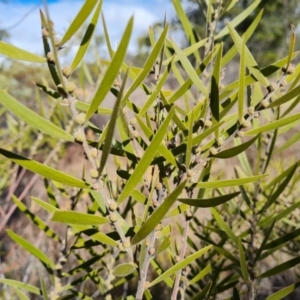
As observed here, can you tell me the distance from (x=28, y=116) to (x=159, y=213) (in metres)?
0.07

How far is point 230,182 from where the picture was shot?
0.59 feet

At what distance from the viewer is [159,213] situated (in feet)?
0.45

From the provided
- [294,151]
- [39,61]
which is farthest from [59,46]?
[294,151]

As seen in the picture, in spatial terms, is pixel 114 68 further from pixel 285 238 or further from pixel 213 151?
pixel 285 238

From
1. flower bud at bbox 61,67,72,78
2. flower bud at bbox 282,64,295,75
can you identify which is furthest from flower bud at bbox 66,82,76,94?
flower bud at bbox 282,64,295,75

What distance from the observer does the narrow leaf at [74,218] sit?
0.43 ft

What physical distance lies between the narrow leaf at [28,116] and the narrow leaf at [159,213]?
5 cm

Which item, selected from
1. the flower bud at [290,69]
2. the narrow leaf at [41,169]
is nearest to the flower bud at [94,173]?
the narrow leaf at [41,169]

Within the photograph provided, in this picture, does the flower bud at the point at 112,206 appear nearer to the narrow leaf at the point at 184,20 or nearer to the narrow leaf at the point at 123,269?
the narrow leaf at the point at 123,269

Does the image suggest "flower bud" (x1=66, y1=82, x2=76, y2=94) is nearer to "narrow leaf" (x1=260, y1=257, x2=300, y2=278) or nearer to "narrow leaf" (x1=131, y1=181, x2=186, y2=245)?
"narrow leaf" (x1=131, y1=181, x2=186, y2=245)

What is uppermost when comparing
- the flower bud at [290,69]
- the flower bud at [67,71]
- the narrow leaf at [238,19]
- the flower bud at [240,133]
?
the narrow leaf at [238,19]

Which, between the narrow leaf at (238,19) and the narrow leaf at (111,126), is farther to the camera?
the narrow leaf at (238,19)

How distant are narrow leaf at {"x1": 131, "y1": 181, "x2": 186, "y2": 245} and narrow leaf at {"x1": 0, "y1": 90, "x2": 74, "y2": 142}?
0.05 m

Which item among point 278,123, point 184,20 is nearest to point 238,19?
point 184,20
